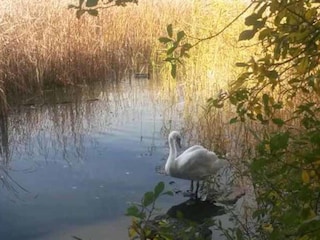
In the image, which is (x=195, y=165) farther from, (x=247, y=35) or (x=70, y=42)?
(x=70, y=42)

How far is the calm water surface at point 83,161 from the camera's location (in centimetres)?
375

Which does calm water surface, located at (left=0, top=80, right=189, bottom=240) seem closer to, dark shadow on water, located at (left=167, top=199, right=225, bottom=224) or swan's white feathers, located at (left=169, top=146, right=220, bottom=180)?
swan's white feathers, located at (left=169, top=146, right=220, bottom=180)

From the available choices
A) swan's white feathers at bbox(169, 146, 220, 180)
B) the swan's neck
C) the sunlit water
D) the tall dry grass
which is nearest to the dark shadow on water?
the sunlit water

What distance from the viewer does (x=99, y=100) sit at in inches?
263

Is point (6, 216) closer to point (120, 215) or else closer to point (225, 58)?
point (120, 215)

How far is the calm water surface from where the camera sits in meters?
3.75

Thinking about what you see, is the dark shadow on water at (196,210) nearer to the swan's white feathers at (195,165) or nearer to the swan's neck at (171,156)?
the swan's white feathers at (195,165)

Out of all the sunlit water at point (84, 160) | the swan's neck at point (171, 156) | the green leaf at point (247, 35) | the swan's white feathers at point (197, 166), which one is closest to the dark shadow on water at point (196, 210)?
the sunlit water at point (84, 160)

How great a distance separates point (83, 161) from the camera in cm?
482

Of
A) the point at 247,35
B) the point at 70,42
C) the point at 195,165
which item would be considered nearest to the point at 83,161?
the point at 195,165

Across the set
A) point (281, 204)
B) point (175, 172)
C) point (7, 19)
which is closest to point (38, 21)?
point (7, 19)

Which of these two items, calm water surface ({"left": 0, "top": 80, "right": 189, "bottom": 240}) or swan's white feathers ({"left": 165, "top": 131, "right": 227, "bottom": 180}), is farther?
swan's white feathers ({"left": 165, "top": 131, "right": 227, "bottom": 180})

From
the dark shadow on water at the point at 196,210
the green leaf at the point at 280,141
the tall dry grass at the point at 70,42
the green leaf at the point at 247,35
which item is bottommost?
the dark shadow on water at the point at 196,210

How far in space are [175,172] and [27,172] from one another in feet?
4.22
